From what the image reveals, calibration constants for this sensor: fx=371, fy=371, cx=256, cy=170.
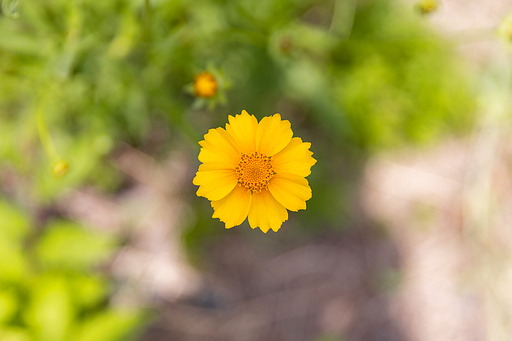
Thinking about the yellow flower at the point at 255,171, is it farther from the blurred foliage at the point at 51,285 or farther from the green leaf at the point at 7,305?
the green leaf at the point at 7,305

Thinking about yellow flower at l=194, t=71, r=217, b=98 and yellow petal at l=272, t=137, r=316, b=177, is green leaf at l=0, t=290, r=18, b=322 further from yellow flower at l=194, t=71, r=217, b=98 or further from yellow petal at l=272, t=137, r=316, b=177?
yellow petal at l=272, t=137, r=316, b=177

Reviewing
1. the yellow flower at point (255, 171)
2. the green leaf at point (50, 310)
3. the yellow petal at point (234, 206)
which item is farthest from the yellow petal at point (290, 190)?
the green leaf at point (50, 310)

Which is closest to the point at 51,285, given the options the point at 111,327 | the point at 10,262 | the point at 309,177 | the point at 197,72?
the point at 10,262

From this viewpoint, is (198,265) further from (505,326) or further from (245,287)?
(505,326)

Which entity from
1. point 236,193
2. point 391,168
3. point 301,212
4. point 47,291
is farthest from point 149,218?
point 391,168

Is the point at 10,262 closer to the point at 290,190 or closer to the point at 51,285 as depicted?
the point at 51,285

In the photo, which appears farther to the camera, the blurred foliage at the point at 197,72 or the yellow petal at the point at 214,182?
the blurred foliage at the point at 197,72

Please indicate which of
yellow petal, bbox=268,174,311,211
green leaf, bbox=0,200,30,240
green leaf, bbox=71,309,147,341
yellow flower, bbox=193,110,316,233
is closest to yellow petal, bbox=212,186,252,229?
yellow flower, bbox=193,110,316,233
